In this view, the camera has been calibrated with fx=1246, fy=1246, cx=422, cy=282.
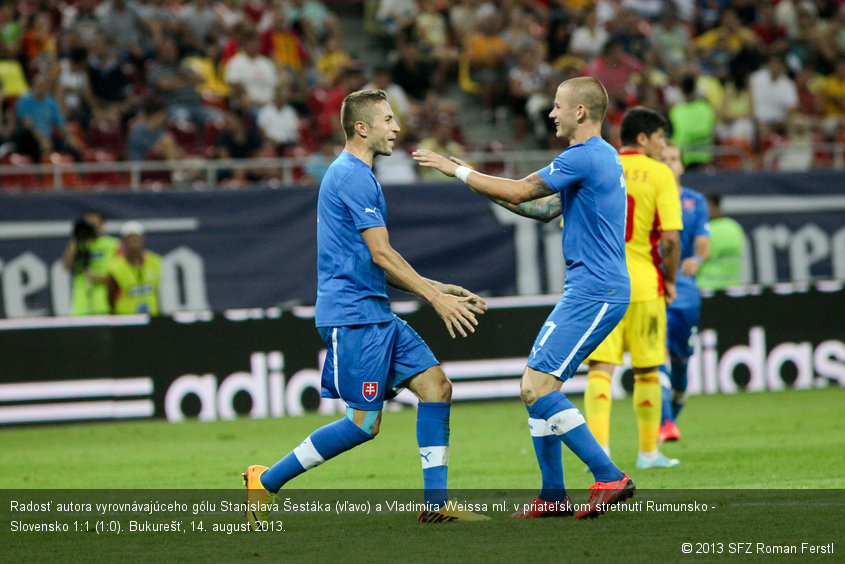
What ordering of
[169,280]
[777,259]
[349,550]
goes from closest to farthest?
1. [349,550]
2. [169,280]
3. [777,259]

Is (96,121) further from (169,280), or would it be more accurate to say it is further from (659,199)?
(659,199)

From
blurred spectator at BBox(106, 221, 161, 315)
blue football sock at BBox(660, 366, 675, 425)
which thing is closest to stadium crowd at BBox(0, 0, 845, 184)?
blurred spectator at BBox(106, 221, 161, 315)

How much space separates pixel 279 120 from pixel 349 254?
1109 centimetres

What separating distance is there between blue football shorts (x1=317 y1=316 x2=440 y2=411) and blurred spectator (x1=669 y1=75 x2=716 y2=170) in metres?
12.0

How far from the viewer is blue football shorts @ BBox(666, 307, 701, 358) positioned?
34.0ft

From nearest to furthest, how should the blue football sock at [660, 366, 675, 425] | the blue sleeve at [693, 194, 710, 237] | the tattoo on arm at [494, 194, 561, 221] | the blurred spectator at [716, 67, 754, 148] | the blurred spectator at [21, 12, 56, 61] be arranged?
1. the tattoo on arm at [494, 194, 561, 221]
2. the blue football sock at [660, 366, 675, 425]
3. the blue sleeve at [693, 194, 710, 237]
4. the blurred spectator at [21, 12, 56, 61]
5. the blurred spectator at [716, 67, 754, 148]

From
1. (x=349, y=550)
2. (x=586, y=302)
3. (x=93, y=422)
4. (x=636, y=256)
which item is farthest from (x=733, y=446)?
(x=93, y=422)

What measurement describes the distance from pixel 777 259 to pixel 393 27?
22.7 ft

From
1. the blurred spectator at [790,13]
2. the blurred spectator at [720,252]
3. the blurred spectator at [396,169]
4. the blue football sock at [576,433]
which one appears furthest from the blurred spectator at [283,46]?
the blue football sock at [576,433]

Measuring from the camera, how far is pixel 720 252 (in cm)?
1360

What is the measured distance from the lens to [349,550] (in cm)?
580

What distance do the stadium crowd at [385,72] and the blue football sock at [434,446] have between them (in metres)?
10.2

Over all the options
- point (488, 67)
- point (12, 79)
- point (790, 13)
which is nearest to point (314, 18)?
point (488, 67)

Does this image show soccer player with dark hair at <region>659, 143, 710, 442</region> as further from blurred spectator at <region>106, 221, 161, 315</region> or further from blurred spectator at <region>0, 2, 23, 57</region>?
blurred spectator at <region>0, 2, 23, 57</region>
